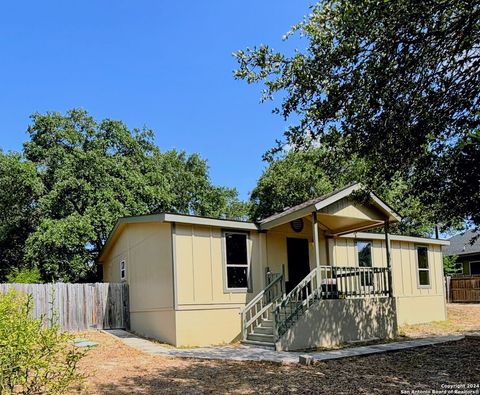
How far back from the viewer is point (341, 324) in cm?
1168

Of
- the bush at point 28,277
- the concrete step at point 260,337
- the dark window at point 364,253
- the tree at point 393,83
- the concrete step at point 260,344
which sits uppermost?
the tree at point 393,83

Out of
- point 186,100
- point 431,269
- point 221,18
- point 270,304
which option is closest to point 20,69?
point 186,100

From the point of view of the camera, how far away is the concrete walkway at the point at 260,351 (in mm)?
9055

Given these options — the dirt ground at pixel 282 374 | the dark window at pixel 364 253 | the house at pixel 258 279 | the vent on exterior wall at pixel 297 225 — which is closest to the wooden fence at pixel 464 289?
the dark window at pixel 364 253

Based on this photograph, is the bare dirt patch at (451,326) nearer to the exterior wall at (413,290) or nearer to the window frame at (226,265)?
the exterior wall at (413,290)

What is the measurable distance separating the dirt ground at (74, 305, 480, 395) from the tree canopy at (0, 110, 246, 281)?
9.97 metres

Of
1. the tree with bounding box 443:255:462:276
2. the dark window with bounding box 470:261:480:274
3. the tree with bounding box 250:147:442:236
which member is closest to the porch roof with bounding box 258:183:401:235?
the tree with bounding box 250:147:442:236

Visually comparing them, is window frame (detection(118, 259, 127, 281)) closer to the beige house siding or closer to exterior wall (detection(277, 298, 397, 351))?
the beige house siding

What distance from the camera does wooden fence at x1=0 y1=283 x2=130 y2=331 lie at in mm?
12947

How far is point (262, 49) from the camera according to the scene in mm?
7039

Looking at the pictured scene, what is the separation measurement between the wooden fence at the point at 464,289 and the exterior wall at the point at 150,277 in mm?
17640

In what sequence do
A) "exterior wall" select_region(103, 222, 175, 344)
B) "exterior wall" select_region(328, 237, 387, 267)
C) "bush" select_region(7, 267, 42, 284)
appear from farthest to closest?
"bush" select_region(7, 267, 42, 284) → "exterior wall" select_region(328, 237, 387, 267) → "exterior wall" select_region(103, 222, 175, 344)

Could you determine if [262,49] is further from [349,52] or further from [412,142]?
[412,142]

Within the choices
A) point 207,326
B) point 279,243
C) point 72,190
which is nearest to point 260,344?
point 207,326
